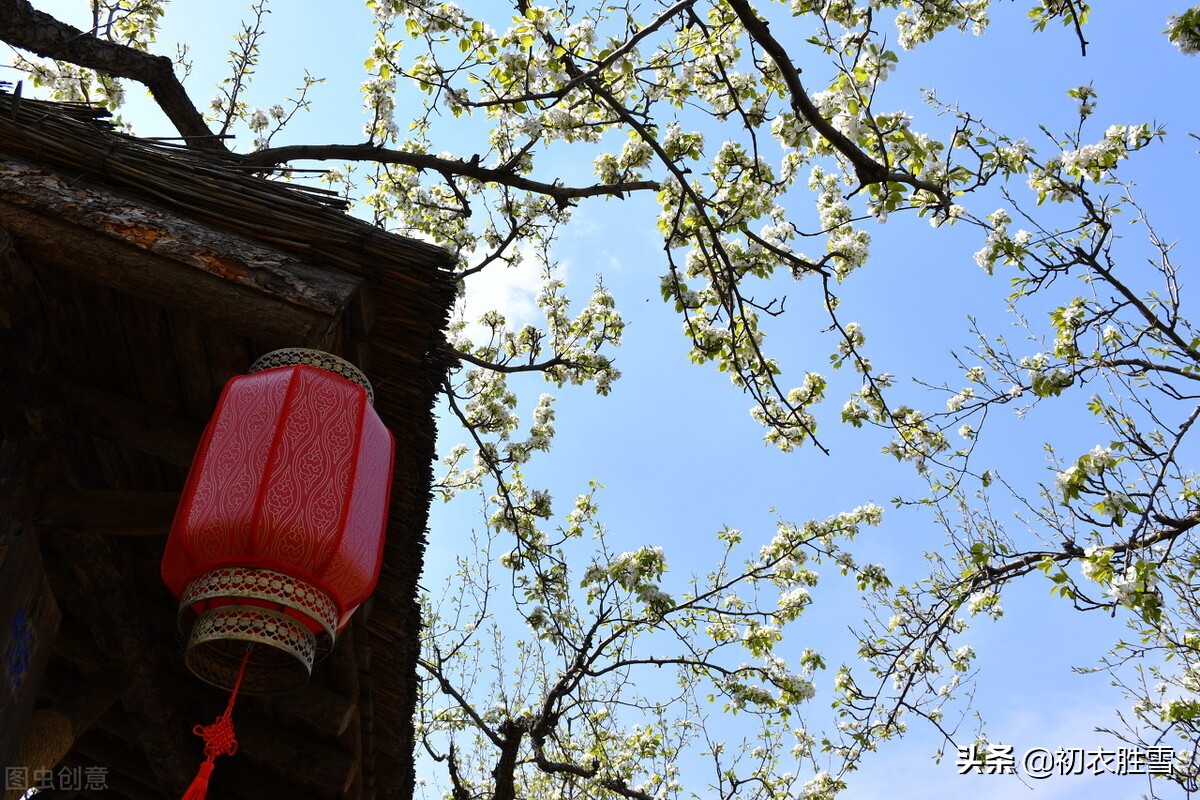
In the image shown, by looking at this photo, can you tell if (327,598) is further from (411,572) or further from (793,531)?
(793,531)

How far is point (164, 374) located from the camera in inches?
112

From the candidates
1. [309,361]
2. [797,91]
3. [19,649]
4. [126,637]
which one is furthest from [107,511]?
[797,91]

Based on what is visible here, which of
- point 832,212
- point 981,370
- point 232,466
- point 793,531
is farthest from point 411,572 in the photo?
point 793,531

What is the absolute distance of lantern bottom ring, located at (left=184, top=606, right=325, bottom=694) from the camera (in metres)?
1.86

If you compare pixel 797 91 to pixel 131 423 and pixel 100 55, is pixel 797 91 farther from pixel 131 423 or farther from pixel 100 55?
pixel 100 55

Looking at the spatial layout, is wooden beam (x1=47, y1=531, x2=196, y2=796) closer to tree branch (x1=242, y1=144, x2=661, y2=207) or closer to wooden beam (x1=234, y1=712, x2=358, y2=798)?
wooden beam (x1=234, y1=712, x2=358, y2=798)

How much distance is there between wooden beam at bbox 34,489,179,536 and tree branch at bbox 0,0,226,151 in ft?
6.19

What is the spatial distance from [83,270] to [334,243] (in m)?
0.65

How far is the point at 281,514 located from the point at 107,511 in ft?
4.42

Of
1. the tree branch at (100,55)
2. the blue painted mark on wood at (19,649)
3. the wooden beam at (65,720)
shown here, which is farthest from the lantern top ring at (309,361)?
the tree branch at (100,55)

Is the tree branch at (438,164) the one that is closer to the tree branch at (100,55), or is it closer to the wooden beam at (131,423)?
the tree branch at (100,55)

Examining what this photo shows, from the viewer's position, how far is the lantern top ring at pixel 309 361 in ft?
7.09

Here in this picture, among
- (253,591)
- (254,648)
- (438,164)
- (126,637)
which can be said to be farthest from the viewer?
(438,164)

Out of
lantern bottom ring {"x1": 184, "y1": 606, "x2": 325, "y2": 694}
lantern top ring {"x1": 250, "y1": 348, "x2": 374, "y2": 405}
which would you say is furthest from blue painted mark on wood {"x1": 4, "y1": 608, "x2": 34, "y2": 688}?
lantern top ring {"x1": 250, "y1": 348, "x2": 374, "y2": 405}
